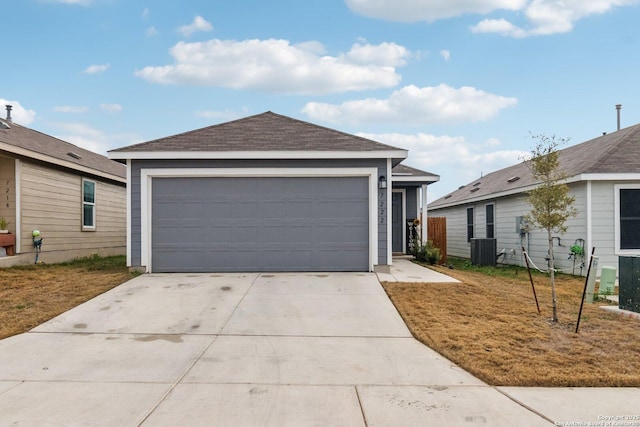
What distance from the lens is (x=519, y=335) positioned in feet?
19.4

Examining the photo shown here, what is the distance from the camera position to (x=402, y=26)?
13.9 metres

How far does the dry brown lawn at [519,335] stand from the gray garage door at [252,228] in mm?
2113

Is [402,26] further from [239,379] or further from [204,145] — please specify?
[239,379]

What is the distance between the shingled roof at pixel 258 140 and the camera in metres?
10.2

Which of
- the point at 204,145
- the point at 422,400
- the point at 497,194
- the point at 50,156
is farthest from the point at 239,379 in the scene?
the point at 497,194

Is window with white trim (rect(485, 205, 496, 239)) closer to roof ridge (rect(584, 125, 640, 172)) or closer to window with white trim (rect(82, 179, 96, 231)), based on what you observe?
roof ridge (rect(584, 125, 640, 172))

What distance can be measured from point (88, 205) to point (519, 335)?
14.6 metres

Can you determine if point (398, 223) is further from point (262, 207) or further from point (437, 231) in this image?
point (262, 207)

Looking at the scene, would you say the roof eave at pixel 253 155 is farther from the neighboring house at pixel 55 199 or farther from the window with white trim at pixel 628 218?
the window with white trim at pixel 628 218

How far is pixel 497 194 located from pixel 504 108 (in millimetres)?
3053

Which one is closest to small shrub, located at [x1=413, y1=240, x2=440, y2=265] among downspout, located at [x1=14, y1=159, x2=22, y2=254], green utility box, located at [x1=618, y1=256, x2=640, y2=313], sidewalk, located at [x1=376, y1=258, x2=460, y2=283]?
sidewalk, located at [x1=376, y1=258, x2=460, y2=283]

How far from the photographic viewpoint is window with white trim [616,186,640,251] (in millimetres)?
11328

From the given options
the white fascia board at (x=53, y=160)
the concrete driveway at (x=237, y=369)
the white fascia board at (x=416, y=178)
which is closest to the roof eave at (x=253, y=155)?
the white fascia board at (x=53, y=160)

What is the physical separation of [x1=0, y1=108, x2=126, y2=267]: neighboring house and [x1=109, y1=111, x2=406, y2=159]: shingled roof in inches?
156
